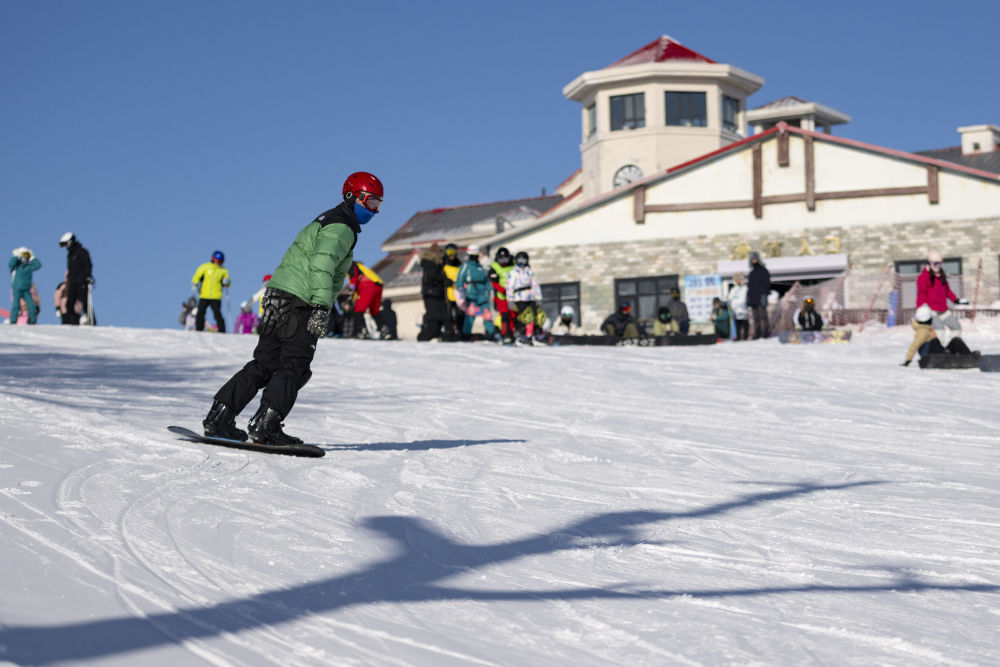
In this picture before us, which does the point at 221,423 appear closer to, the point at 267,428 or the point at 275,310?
the point at 267,428

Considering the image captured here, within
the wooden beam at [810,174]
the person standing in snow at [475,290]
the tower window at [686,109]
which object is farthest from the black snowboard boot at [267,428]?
the tower window at [686,109]

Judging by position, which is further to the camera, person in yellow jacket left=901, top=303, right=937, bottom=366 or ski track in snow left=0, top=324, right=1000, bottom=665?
person in yellow jacket left=901, top=303, right=937, bottom=366

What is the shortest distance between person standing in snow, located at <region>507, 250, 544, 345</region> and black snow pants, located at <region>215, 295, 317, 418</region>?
10.5 m

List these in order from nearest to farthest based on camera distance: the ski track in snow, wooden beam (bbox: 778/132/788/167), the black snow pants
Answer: the ski track in snow → the black snow pants → wooden beam (bbox: 778/132/788/167)

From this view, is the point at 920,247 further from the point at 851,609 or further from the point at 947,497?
the point at 851,609

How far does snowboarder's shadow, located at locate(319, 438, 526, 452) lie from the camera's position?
6.93 metres

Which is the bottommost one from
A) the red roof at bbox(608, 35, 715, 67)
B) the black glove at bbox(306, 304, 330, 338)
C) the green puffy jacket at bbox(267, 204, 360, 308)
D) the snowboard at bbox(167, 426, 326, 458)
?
the snowboard at bbox(167, 426, 326, 458)

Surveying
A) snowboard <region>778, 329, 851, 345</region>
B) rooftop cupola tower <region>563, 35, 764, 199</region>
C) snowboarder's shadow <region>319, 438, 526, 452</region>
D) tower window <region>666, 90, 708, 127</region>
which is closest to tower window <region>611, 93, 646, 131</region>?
rooftop cupola tower <region>563, 35, 764, 199</region>

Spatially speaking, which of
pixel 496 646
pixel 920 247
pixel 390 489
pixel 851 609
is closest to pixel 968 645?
pixel 851 609

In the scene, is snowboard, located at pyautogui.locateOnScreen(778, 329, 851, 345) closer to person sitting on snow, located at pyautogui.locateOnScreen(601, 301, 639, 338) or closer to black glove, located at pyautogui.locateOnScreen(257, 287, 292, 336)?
person sitting on snow, located at pyautogui.locateOnScreen(601, 301, 639, 338)

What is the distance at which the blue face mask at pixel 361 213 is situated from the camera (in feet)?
20.7

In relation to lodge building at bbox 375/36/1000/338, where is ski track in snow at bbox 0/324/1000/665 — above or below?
below

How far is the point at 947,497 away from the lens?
5.57 metres

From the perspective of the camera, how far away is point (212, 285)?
1841 cm
